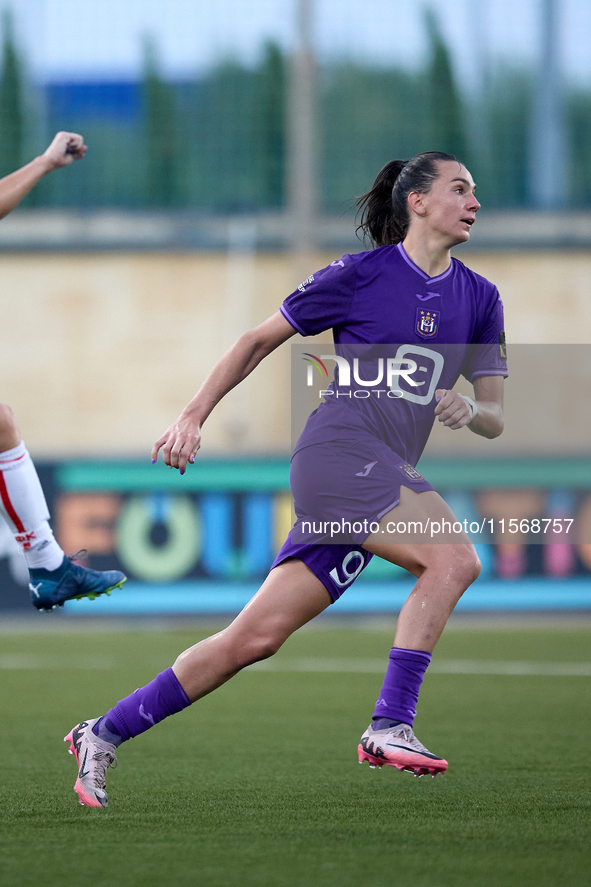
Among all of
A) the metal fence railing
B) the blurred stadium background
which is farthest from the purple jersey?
the metal fence railing

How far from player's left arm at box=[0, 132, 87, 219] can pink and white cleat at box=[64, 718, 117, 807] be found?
1566mm

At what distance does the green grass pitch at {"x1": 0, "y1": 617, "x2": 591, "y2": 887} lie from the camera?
2695 millimetres

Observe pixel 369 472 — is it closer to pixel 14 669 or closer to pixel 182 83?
pixel 14 669

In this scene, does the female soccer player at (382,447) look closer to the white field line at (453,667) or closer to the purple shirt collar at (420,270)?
the purple shirt collar at (420,270)

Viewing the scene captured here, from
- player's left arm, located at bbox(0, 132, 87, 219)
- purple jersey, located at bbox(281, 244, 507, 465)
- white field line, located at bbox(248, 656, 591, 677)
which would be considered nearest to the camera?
purple jersey, located at bbox(281, 244, 507, 465)

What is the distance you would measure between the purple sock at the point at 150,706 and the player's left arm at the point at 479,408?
1.05 meters

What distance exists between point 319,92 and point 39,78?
356cm

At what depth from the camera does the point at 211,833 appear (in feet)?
10.1

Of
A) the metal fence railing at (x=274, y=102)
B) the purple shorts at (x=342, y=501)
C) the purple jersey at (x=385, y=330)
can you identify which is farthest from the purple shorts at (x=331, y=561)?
the metal fence railing at (x=274, y=102)

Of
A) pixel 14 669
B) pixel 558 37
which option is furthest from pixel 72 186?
pixel 14 669

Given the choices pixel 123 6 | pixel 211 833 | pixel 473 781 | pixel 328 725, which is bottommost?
pixel 328 725

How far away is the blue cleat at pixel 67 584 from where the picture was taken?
3.98m

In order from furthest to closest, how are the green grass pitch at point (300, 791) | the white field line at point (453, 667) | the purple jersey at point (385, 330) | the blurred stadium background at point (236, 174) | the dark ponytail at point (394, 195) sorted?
the blurred stadium background at point (236, 174) → the white field line at point (453, 667) → the dark ponytail at point (394, 195) → the purple jersey at point (385, 330) → the green grass pitch at point (300, 791)

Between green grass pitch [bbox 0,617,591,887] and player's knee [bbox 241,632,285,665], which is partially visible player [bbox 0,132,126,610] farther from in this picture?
player's knee [bbox 241,632,285,665]
